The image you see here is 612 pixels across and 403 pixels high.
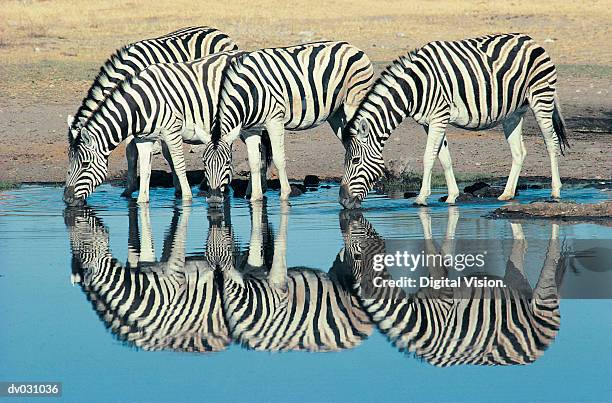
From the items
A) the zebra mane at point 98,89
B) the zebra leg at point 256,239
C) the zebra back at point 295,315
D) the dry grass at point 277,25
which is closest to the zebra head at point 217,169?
the zebra leg at point 256,239

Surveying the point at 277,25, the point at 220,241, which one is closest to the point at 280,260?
the point at 220,241

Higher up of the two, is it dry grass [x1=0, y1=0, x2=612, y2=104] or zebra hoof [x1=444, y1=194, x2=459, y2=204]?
dry grass [x1=0, y1=0, x2=612, y2=104]

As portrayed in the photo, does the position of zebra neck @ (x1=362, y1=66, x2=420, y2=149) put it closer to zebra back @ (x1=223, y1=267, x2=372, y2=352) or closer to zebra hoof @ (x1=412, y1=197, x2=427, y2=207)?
zebra hoof @ (x1=412, y1=197, x2=427, y2=207)

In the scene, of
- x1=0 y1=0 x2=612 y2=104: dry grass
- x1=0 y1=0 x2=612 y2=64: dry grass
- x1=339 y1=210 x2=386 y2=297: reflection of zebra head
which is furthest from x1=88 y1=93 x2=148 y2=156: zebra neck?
x1=0 y1=0 x2=612 y2=64: dry grass

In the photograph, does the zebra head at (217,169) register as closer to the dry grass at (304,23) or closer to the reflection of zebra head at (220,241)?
the reflection of zebra head at (220,241)

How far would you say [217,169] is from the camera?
522 inches

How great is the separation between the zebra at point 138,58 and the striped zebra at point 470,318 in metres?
5.78

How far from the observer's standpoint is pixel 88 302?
8.40 metres

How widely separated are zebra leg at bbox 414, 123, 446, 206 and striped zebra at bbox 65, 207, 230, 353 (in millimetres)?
2818

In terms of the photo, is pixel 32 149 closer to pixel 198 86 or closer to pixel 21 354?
pixel 198 86

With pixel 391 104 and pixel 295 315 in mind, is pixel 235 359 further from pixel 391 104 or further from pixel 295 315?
pixel 391 104

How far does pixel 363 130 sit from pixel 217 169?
1.53m

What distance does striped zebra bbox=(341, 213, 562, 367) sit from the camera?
7.10 meters

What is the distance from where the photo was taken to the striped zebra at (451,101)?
517 inches
